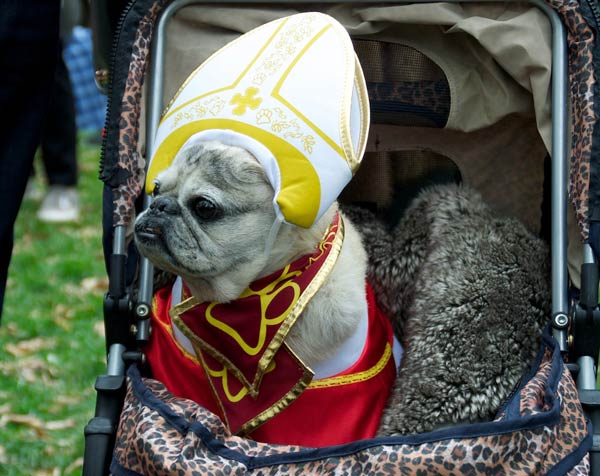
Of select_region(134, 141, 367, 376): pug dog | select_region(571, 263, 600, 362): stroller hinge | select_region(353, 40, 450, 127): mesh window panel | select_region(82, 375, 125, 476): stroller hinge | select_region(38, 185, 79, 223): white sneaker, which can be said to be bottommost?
select_region(38, 185, 79, 223): white sneaker

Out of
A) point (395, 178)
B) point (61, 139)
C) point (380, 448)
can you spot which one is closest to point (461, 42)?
point (395, 178)

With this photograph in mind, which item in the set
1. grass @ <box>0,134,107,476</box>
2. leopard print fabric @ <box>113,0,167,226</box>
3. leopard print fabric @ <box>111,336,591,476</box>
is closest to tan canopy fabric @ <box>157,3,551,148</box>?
leopard print fabric @ <box>113,0,167,226</box>

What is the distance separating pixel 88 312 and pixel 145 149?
2019 millimetres

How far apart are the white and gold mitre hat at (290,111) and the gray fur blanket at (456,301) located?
0.57 metres

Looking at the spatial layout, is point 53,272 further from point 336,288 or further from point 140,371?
point 336,288

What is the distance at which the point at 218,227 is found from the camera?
6.76 ft

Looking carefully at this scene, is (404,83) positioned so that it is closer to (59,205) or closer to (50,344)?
(50,344)

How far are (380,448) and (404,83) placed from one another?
1.17 m

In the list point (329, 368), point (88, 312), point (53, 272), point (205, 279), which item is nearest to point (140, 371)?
point (205, 279)

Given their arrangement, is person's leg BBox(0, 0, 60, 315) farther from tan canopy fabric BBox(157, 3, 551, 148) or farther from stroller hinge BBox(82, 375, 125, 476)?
stroller hinge BBox(82, 375, 125, 476)

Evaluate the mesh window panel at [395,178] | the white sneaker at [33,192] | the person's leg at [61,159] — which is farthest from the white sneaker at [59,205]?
the mesh window panel at [395,178]

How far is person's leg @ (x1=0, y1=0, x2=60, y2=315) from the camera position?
8.46ft

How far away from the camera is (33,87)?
106 inches

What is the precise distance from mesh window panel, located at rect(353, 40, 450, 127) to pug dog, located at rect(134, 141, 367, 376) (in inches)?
24.1
